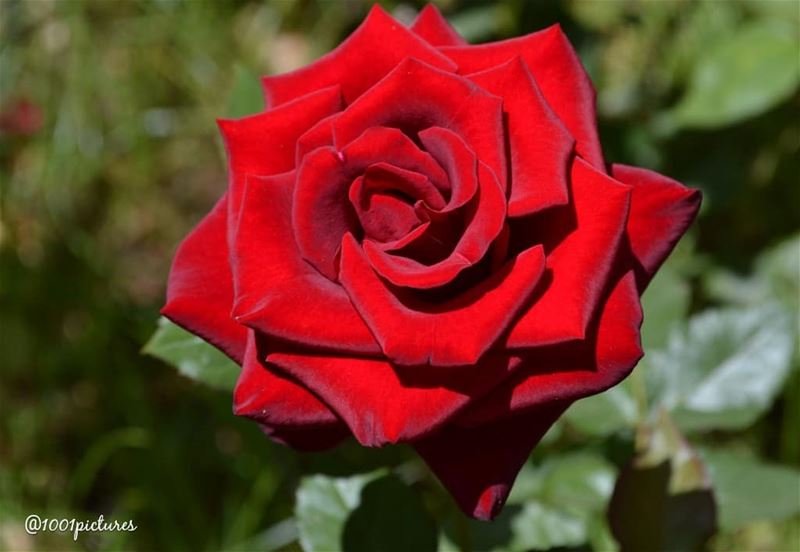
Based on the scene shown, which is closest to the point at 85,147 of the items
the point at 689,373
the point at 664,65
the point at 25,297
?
the point at 25,297

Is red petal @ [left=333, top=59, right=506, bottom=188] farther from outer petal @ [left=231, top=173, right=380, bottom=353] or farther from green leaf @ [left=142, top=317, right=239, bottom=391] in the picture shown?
green leaf @ [left=142, top=317, right=239, bottom=391]

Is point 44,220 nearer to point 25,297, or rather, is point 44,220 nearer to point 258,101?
point 25,297

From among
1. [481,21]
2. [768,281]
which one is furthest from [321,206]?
[768,281]

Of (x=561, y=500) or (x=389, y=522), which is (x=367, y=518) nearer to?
(x=389, y=522)

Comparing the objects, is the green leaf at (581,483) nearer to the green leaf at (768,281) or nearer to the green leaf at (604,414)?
the green leaf at (604,414)

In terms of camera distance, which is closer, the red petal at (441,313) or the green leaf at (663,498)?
the red petal at (441,313)

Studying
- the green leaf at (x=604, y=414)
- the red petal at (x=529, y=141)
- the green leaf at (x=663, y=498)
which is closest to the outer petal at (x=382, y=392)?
the red petal at (x=529, y=141)

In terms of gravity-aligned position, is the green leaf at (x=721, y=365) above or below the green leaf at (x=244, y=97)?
below

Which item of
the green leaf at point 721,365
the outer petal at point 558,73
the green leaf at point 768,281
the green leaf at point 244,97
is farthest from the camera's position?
the green leaf at point 768,281
